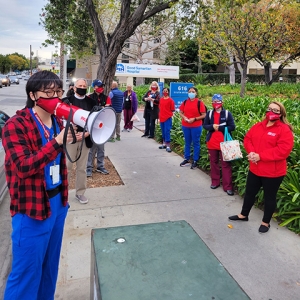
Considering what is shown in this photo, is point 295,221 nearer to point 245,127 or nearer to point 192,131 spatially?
point 245,127

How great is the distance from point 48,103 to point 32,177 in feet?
1.59

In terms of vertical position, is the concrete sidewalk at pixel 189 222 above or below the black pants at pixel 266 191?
below

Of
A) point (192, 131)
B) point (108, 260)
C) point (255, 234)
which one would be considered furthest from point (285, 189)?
point (108, 260)

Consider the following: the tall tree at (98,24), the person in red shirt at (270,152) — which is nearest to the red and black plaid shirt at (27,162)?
the person in red shirt at (270,152)

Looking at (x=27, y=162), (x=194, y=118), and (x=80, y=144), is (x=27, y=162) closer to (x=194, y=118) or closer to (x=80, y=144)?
(x=80, y=144)

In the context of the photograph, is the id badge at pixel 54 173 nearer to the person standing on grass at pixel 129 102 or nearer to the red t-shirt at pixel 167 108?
the red t-shirt at pixel 167 108

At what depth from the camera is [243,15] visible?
47.2 ft

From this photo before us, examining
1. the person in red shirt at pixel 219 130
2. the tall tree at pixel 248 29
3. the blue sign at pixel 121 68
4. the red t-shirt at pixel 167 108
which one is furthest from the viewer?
the blue sign at pixel 121 68

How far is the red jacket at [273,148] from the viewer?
396cm

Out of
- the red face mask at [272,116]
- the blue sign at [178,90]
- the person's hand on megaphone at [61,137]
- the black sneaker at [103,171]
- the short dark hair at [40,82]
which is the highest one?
the blue sign at [178,90]

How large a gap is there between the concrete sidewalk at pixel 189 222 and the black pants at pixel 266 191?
0.26 meters

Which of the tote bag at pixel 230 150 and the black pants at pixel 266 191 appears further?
the tote bag at pixel 230 150

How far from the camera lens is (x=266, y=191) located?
4.18 m

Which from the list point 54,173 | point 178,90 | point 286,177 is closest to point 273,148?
point 286,177
